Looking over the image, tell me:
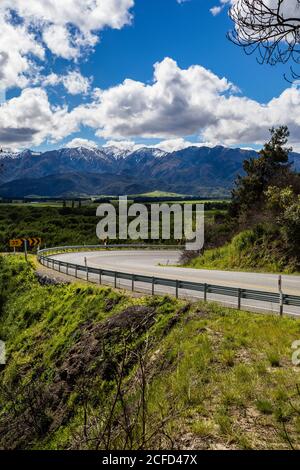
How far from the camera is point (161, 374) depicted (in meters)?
10.0

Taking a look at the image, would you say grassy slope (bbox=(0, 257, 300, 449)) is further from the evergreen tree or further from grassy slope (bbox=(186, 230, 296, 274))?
the evergreen tree

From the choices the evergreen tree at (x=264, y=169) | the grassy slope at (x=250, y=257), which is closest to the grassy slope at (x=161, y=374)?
the grassy slope at (x=250, y=257)

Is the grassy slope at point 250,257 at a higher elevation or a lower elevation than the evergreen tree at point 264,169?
lower

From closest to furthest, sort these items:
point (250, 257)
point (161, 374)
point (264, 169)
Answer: point (161, 374)
point (250, 257)
point (264, 169)

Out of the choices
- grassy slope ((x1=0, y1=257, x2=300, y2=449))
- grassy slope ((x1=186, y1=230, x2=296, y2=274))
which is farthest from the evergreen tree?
grassy slope ((x1=0, y1=257, x2=300, y2=449))

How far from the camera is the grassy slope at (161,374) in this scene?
21.8 feet

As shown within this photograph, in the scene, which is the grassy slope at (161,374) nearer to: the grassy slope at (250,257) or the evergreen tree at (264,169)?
the grassy slope at (250,257)

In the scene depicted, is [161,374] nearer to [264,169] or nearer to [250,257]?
[250,257]

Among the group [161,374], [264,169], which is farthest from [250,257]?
[161,374]

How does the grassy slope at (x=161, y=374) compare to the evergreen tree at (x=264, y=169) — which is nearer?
the grassy slope at (x=161, y=374)

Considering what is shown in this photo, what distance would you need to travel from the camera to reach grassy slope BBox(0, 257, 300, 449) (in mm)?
6645

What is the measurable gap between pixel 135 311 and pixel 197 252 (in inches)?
829
